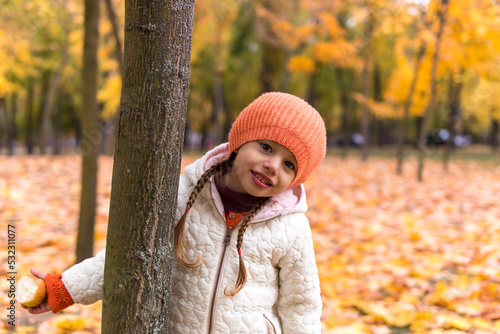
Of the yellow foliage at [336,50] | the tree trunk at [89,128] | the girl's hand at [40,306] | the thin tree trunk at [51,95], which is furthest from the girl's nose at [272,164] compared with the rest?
the thin tree trunk at [51,95]

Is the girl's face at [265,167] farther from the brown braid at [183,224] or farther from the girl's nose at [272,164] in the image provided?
the brown braid at [183,224]

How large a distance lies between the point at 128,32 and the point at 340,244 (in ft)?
13.5

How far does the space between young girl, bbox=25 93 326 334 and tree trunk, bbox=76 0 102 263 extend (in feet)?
7.29

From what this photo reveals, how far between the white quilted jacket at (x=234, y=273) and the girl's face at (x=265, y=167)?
10 centimetres

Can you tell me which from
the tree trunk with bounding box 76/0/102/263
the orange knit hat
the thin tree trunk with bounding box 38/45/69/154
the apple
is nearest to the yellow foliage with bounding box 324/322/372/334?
the orange knit hat

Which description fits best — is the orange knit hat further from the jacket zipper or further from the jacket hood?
the jacket zipper

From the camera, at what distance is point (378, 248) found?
15.0 ft

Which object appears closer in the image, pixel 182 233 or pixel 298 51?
pixel 182 233

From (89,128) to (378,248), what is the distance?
11.0 ft

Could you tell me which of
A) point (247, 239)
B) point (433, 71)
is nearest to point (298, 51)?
point (433, 71)

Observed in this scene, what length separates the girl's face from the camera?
1347 millimetres

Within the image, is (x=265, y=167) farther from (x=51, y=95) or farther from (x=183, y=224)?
(x=51, y=95)

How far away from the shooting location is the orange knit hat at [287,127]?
134cm

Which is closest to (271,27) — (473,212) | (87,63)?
(473,212)
